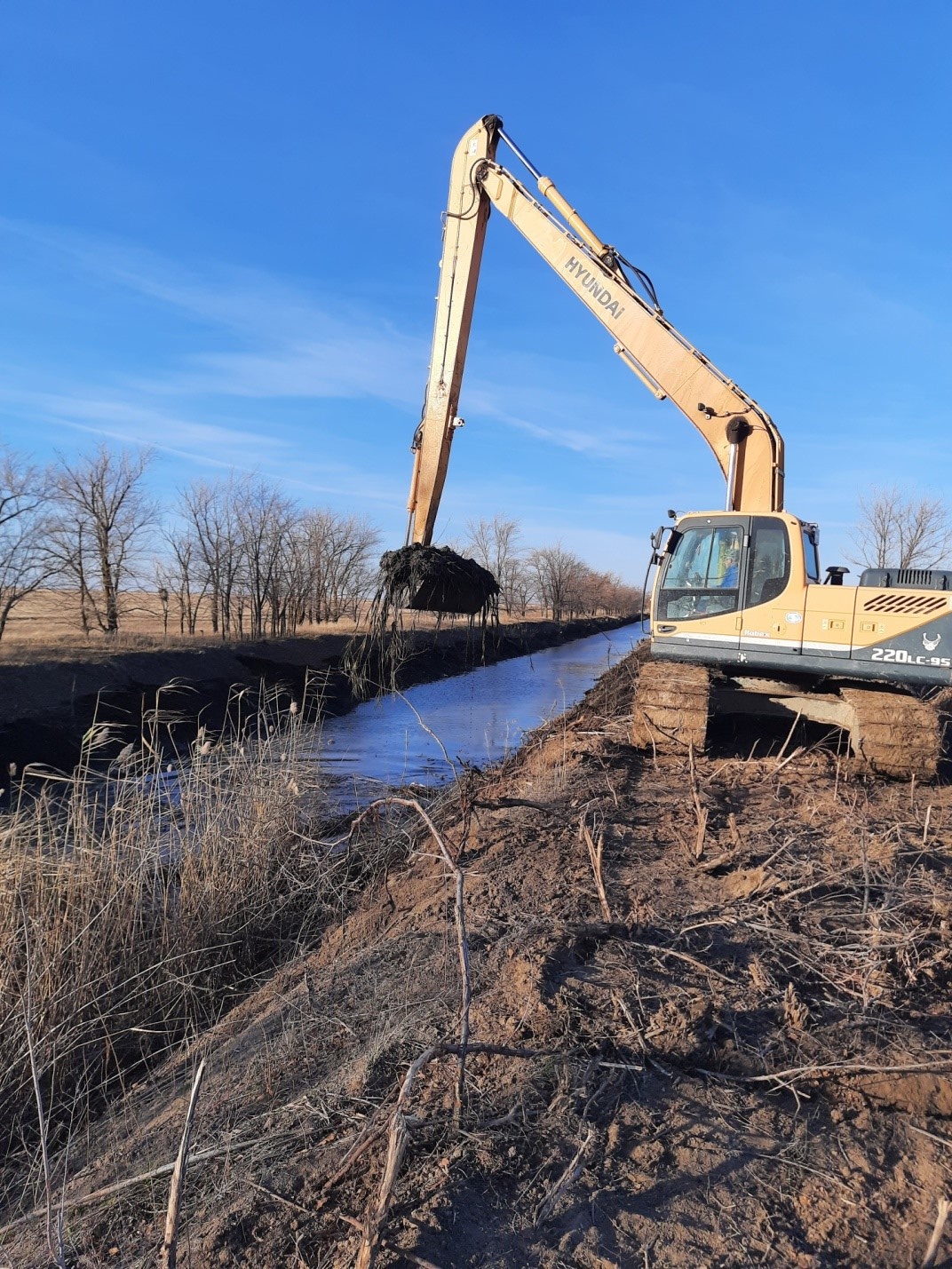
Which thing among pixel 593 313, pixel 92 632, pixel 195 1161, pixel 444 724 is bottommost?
pixel 444 724

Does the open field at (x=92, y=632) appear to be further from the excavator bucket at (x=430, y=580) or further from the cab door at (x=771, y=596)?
the cab door at (x=771, y=596)

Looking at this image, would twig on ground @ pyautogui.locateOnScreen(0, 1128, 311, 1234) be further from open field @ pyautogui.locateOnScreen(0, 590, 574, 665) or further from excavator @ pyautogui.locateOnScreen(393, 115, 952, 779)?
open field @ pyautogui.locateOnScreen(0, 590, 574, 665)

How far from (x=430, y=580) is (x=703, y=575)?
2.86 m

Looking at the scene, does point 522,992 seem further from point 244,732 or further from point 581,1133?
point 244,732

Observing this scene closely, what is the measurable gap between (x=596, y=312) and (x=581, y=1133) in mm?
9150

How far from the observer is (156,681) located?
760 inches

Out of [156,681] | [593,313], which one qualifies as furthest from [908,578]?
[156,681]

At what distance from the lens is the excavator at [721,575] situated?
25.1 feet

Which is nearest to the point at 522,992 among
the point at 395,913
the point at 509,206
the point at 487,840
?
the point at 395,913

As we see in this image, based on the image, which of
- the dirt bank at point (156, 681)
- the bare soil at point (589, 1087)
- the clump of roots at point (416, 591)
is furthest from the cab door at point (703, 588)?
the bare soil at point (589, 1087)

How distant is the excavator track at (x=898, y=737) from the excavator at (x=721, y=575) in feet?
0.04

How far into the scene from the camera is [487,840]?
5676 mm

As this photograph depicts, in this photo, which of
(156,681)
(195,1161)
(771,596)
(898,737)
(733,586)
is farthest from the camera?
(156,681)

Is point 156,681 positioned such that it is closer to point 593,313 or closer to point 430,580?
point 430,580
